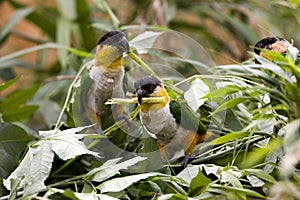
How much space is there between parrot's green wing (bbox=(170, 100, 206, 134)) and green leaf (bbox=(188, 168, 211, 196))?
0.47ft

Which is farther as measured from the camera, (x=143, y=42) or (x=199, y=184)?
(x=143, y=42)

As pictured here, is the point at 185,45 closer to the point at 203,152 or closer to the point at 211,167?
the point at 203,152

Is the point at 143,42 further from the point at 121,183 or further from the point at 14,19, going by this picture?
the point at 14,19

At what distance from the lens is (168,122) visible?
78cm

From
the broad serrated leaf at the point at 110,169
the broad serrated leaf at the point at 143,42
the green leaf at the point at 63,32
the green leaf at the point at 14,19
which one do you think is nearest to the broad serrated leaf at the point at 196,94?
the broad serrated leaf at the point at 110,169

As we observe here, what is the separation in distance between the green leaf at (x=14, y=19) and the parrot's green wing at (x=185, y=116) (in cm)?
103

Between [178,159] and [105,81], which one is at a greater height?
[105,81]

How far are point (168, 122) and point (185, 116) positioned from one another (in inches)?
1.0

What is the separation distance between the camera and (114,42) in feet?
2.99

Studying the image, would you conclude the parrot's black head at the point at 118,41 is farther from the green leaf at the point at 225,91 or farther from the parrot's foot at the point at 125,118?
the green leaf at the point at 225,91

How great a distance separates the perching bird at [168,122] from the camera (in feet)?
2.51

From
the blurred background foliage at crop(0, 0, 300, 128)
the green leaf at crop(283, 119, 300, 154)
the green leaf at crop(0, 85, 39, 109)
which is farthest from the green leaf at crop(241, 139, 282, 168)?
the blurred background foliage at crop(0, 0, 300, 128)

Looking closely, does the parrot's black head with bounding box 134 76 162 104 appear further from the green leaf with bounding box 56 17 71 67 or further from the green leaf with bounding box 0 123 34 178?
the green leaf with bounding box 56 17 71 67

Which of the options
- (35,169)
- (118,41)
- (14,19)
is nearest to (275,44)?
(118,41)
